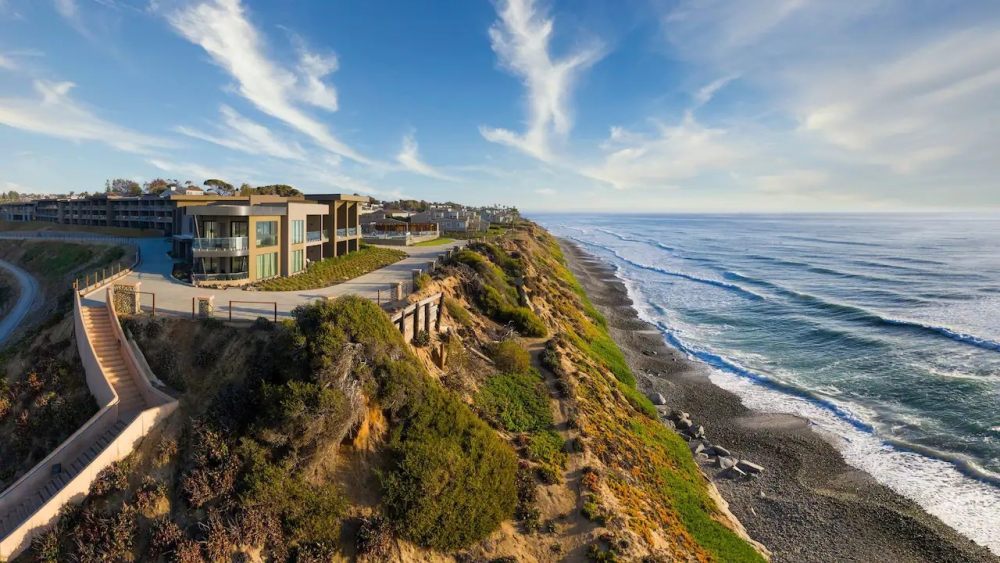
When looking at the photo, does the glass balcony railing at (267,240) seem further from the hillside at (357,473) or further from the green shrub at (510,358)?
the green shrub at (510,358)

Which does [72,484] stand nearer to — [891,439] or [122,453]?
[122,453]

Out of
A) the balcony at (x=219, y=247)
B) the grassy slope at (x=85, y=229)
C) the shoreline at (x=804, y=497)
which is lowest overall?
the shoreline at (x=804, y=497)

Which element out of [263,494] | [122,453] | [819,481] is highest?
[122,453]

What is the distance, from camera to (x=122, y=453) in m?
14.1

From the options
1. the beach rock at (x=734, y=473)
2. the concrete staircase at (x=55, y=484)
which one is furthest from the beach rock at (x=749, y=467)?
the concrete staircase at (x=55, y=484)

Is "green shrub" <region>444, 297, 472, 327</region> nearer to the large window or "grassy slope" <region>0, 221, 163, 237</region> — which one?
the large window

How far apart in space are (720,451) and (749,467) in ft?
5.23

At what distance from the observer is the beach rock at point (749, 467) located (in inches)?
993

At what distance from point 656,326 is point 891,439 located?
2354cm

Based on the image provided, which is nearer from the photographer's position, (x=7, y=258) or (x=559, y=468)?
(x=559, y=468)

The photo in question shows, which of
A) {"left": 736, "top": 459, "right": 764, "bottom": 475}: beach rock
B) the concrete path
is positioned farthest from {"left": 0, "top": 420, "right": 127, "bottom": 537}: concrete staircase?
{"left": 736, "top": 459, "right": 764, "bottom": 475}: beach rock

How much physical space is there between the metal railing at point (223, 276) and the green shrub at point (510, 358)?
14.9 metres

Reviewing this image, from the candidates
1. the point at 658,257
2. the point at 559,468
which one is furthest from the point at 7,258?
the point at 658,257

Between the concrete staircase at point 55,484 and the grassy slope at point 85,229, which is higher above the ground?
the grassy slope at point 85,229
